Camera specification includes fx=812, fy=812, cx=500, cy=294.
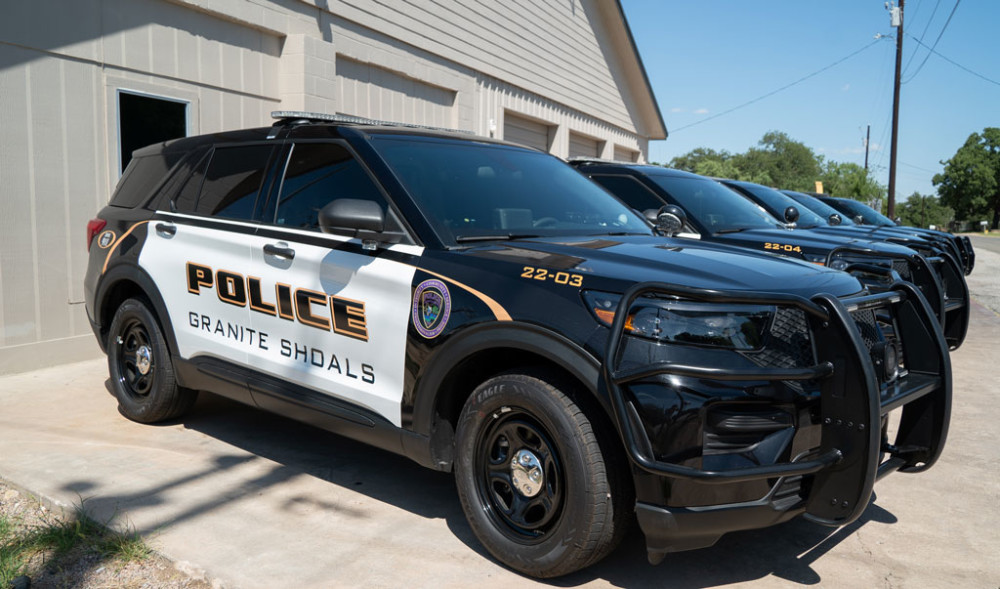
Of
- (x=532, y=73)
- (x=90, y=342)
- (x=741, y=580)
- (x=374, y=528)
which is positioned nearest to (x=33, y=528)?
(x=374, y=528)

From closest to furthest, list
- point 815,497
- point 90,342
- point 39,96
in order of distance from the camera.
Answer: point 815,497, point 39,96, point 90,342

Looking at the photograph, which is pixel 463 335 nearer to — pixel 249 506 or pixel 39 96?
pixel 249 506

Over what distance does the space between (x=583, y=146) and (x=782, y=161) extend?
94475mm

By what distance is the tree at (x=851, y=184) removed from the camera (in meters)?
60.1

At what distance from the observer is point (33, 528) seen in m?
3.56

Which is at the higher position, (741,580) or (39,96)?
(39,96)

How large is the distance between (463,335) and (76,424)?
128 inches

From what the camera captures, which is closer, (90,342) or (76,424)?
(76,424)

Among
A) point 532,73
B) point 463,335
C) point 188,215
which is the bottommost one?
A: point 463,335

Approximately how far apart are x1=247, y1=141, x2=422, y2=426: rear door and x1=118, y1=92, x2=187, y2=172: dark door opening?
3708 mm

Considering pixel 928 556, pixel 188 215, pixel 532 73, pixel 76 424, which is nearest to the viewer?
pixel 928 556

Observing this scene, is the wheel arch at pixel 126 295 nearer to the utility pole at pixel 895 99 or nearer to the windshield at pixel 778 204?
the windshield at pixel 778 204

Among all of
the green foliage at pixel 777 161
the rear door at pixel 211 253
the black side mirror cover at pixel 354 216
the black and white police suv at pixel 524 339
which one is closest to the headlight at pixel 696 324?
the black and white police suv at pixel 524 339

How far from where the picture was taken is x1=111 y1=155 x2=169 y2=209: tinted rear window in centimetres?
514
